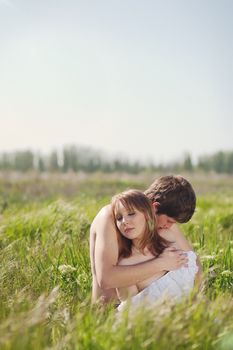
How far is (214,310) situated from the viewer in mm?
3309

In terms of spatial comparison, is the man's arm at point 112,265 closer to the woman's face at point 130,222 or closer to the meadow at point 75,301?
the woman's face at point 130,222

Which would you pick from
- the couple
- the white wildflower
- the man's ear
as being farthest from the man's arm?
the white wildflower

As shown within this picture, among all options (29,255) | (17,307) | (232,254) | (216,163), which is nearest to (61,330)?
(17,307)

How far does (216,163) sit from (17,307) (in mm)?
54480

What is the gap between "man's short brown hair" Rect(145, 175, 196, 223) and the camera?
4.45m

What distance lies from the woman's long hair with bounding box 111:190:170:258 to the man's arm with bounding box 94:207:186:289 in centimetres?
8

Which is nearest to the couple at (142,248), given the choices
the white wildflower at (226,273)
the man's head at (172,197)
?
the man's head at (172,197)

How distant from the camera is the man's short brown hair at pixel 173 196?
445 centimetres

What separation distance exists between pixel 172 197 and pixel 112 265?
644 mm

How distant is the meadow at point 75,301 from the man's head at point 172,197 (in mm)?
554

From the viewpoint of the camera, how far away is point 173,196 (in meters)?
4.44

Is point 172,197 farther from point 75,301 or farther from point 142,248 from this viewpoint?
point 75,301

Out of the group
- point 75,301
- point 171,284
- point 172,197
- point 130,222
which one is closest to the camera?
point 130,222

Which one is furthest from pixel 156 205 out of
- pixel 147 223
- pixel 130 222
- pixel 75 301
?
pixel 75 301
